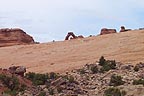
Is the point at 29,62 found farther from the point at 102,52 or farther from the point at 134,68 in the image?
the point at 134,68

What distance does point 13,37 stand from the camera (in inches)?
2147

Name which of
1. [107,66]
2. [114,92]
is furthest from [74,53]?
[114,92]

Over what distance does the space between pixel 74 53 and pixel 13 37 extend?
20.3 metres

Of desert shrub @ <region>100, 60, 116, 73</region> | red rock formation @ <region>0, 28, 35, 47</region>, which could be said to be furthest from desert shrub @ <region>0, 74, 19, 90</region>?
red rock formation @ <region>0, 28, 35, 47</region>

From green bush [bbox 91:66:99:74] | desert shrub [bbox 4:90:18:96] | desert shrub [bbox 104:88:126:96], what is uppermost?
green bush [bbox 91:66:99:74]

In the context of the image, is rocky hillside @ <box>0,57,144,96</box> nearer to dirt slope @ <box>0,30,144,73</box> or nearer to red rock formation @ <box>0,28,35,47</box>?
dirt slope @ <box>0,30,144,73</box>

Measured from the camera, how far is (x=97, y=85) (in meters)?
18.9

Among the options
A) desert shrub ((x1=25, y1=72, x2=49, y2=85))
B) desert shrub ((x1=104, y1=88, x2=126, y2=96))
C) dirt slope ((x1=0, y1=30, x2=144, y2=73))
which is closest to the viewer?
desert shrub ((x1=104, y1=88, x2=126, y2=96))

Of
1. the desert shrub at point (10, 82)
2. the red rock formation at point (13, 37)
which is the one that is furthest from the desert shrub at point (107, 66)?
the red rock formation at point (13, 37)

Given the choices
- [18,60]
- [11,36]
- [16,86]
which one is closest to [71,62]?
[18,60]

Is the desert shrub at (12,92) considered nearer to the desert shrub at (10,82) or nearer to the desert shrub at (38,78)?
the desert shrub at (10,82)

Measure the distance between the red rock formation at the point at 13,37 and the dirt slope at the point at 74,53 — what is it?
29.9ft

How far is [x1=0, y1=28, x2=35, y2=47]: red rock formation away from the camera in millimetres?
53875

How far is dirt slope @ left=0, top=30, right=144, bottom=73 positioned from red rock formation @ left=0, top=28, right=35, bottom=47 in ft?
29.9
